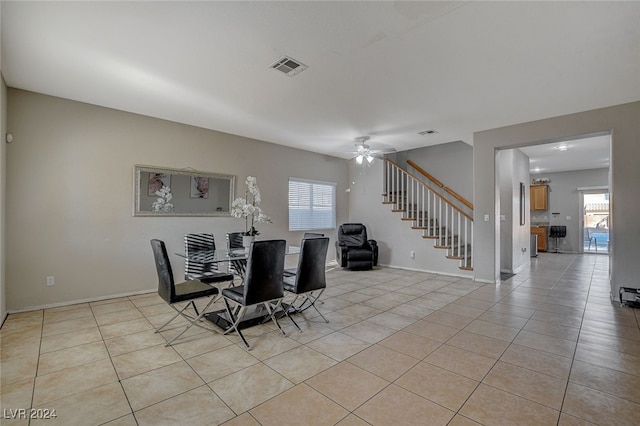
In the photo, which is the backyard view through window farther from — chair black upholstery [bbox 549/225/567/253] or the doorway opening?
chair black upholstery [bbox 549/225/567/253]

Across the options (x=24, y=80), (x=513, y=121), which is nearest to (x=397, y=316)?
(x=513, y=121)

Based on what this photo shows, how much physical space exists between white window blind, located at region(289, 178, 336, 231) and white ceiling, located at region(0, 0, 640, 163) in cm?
242

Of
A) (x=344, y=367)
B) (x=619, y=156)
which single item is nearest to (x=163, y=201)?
(x=344, y=367)

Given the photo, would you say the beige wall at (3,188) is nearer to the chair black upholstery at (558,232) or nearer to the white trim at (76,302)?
the white trim at (76,302)

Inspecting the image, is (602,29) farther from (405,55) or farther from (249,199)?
(249,199)

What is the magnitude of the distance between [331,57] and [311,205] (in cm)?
442

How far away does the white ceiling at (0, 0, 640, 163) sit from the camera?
223 cm

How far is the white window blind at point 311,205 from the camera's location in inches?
262

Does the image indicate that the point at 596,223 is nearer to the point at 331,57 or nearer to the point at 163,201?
the point at 331,57

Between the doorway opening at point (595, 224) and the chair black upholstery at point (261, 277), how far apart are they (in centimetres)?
1191

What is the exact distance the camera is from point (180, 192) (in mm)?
4836

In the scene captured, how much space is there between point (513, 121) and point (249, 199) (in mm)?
4929

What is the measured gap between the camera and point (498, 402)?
1.87 m

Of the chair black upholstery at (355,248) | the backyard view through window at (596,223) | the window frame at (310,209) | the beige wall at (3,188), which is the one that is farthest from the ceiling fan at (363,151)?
the backyard view through window at (596,223)
